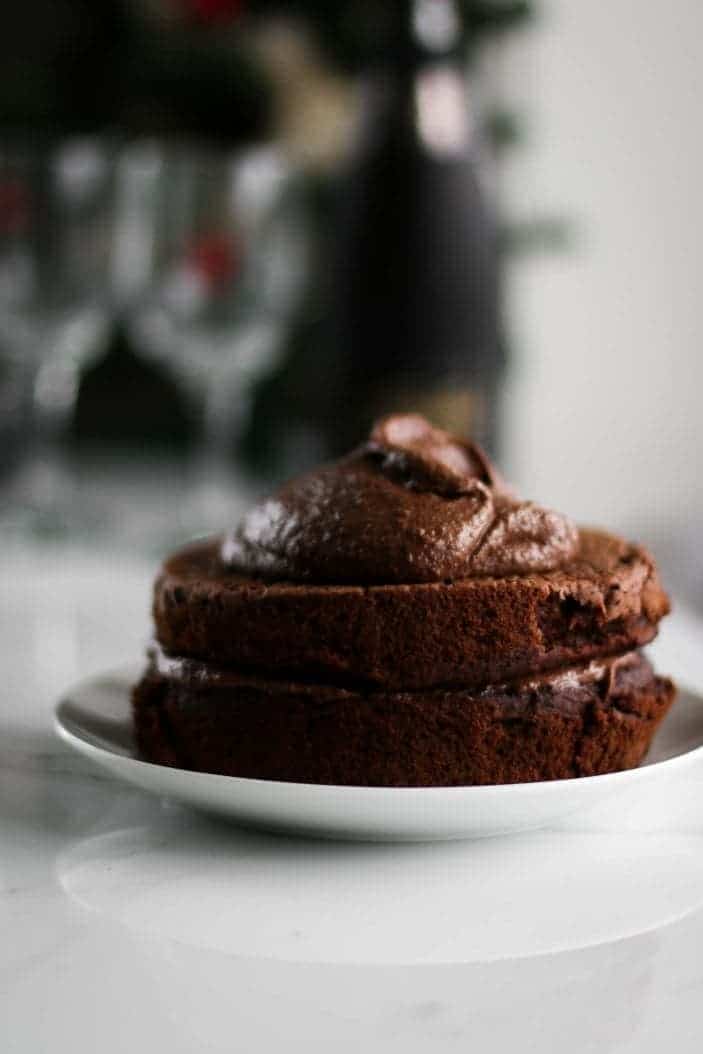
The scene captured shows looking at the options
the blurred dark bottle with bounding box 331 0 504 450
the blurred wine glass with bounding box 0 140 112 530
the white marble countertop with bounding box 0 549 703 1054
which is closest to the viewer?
the white marble countertop with bounding box 0 549 703 1054

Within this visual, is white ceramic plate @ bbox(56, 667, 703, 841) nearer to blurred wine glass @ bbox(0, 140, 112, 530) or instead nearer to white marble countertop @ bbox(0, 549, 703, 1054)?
white marble countertop @ bbox(0, 549, 703, 1054)

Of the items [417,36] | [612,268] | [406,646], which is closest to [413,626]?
[406,646]

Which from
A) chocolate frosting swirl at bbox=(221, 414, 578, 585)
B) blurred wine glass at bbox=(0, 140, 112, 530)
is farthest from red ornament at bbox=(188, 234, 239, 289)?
chocolate frosting swirl at bbox=(221, 414, 578, 585)

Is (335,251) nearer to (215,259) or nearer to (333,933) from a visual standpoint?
(215,259)

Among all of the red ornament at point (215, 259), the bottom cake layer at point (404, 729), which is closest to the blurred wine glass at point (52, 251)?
the red ornament at point (215, 259)

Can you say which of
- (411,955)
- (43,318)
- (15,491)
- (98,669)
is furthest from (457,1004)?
(15,491)

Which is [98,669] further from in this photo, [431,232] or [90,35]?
[90,35]
